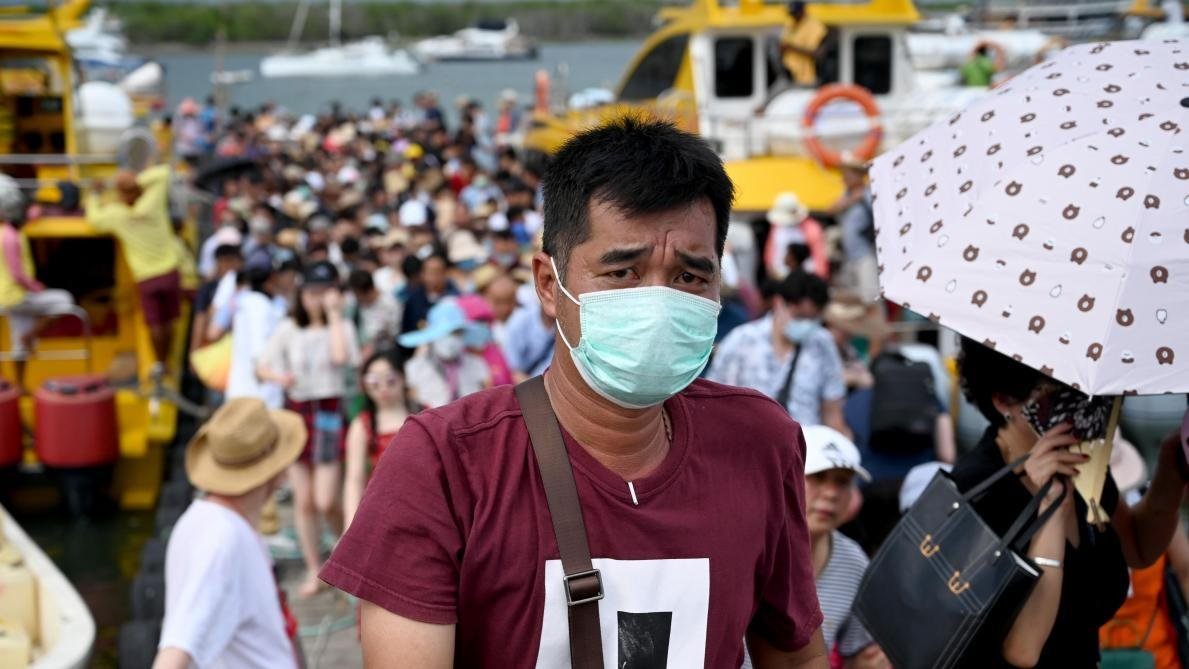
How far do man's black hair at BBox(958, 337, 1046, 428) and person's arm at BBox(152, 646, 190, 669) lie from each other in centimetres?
231

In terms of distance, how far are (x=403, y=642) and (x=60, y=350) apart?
9.94 metres

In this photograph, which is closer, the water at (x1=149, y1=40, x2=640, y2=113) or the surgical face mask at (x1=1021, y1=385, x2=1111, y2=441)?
the surgical face mask at (x1=1021, y1=385, x2=1111, y2=441)

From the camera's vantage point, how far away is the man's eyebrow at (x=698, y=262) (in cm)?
226

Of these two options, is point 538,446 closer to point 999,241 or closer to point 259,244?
point 999,241

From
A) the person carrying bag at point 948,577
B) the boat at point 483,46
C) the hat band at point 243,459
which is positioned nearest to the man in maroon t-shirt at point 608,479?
the person carrying bag at point 948,577

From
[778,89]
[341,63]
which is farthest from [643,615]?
[341,63]

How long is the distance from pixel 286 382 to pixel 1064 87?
18.8 ft

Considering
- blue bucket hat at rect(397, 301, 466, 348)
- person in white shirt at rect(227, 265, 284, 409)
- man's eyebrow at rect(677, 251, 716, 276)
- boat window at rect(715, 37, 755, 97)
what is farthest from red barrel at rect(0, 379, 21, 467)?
man's eyebrow at rect(677, 251, 716, 276)

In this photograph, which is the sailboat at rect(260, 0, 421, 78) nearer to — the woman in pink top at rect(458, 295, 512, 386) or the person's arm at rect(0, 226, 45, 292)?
the person's arm at rect(0, 226, 45, 292)

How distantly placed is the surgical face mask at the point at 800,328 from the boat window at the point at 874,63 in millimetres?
9254

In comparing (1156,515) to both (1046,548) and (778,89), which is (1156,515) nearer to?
(1046,548)

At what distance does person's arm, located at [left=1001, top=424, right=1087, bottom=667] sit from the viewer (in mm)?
3059

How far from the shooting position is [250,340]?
885cm

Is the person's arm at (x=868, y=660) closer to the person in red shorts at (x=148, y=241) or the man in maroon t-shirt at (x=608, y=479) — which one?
the man in maroon t-shirt at (x=608, y=479)
